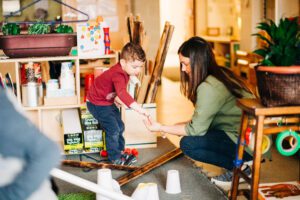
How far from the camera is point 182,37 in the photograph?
12188 millimetres

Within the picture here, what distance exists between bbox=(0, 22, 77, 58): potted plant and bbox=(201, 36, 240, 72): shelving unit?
3871mm

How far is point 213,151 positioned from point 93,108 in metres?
1.00

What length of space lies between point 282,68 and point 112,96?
1.58m

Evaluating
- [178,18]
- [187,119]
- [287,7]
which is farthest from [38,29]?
[178,18]

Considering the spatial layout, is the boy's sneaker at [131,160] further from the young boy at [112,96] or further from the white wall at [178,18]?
the white wall at [178,18]

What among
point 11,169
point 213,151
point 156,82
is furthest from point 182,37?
point 11,169

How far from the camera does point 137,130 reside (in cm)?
396

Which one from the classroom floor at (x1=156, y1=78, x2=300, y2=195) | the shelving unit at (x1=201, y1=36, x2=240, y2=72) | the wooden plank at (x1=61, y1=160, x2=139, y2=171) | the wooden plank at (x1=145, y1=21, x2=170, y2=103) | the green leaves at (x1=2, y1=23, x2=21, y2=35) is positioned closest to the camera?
the classroom floor at (x1=156, y1=78, x2=300, y2=195)

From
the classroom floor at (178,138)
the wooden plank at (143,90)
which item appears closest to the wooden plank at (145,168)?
the classroom floor at (178,138)

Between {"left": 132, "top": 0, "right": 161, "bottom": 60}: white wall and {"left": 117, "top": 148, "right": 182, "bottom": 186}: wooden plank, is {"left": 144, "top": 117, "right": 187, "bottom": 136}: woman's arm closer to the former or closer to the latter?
{"left": 117, "top": 148, "right": 182, "bottom": 186}: wooden plank

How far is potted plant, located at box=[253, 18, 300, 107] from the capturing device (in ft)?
7.13

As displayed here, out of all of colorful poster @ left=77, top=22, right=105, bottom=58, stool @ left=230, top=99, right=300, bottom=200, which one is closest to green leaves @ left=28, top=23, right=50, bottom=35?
colorful poster @ left=77, top=22, right=105, bottom=58

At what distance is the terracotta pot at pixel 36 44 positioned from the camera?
11.7 feet

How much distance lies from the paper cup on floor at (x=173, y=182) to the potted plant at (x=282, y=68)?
2.74ft
